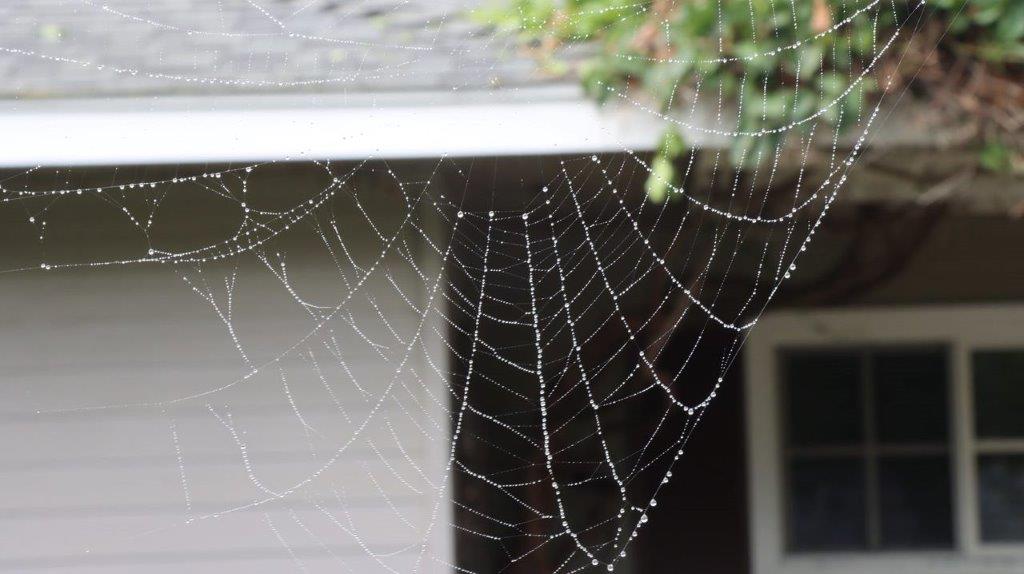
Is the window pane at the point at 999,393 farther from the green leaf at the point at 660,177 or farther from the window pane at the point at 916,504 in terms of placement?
the green leaf at the point at 660,177

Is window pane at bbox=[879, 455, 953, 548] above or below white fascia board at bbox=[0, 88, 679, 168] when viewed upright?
below

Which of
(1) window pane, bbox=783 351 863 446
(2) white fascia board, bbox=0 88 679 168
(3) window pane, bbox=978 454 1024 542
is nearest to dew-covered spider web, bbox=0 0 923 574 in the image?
(2) white fascia board, bbox=0 88 679 168

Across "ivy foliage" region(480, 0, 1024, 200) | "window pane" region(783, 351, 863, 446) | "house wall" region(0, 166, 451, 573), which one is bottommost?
"house wall" region(0, 166, 451, 573)

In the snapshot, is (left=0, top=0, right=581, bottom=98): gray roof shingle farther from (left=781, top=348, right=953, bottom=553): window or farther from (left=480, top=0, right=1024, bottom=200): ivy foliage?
(left=781, top=348, right=953, bottom=553): window

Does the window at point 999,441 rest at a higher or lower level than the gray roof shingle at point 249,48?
lower

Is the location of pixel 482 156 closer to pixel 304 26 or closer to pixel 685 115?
pixel 685 115

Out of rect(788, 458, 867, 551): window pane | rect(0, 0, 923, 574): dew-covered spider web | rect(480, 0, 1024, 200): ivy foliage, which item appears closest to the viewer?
rect(480, 0, 1024, 200): ivy foliage

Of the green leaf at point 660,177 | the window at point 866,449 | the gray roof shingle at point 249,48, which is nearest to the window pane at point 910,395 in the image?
the window at point 866,449

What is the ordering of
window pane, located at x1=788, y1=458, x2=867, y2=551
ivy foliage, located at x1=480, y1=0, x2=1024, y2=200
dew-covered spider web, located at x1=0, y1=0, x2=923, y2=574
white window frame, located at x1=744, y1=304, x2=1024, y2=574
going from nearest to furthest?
ivy foliage, located at x1=480, y1=0, x2=1024, y2=200, dew-covered spider web, located at x1=0, y1=0, x2=923, y2=574, white window frame, located at x1=744, y1=304, x2=1024, y2=574, window pane, located at x1=788, y1=458, x2=867, y2=551
